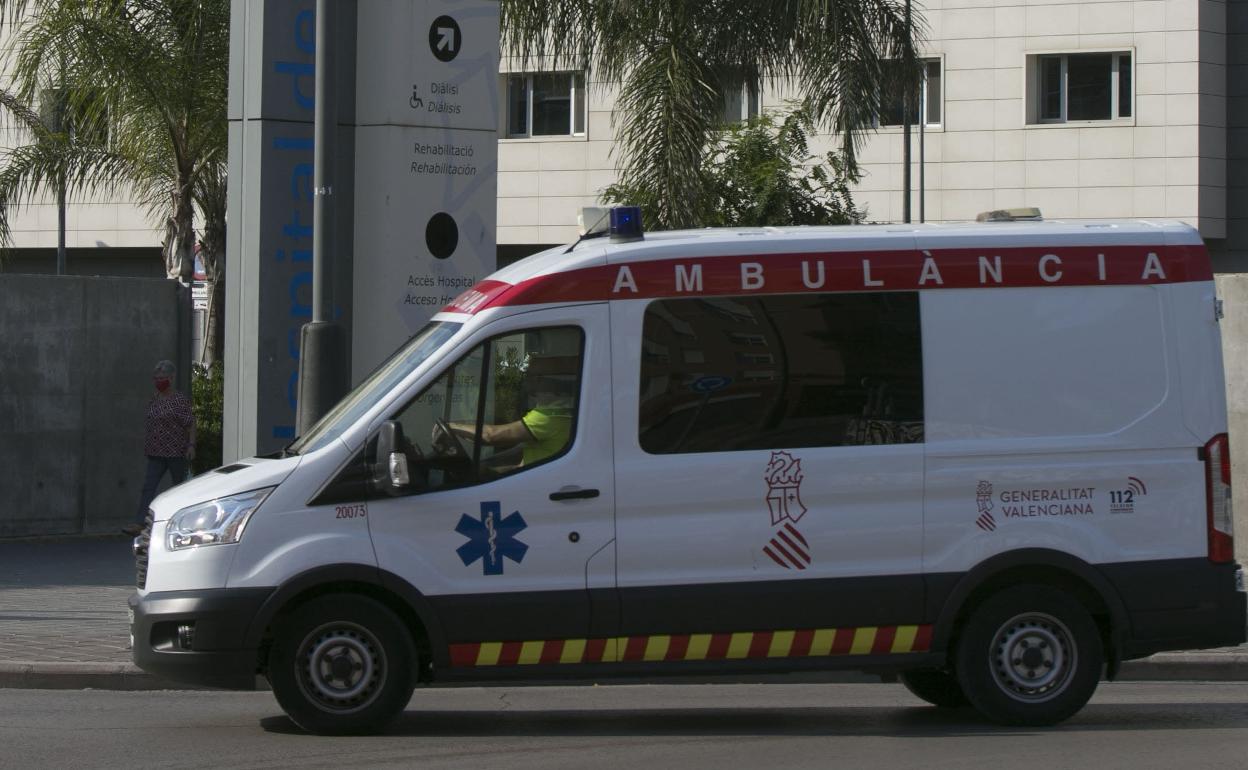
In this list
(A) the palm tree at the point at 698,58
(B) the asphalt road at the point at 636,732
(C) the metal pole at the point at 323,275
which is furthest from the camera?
(A) the palm tree at the point at 698,58

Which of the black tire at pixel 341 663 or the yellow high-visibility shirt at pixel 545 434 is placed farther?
the yellow high-visibility shirt at pixel 545 434

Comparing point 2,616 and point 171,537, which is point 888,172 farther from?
point 171,537

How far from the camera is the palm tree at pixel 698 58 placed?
1714cm

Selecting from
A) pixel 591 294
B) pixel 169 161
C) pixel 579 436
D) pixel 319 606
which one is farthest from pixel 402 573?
pixel 169 161

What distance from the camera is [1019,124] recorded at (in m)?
38.1

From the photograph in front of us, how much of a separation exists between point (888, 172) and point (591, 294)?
31986 millimetres

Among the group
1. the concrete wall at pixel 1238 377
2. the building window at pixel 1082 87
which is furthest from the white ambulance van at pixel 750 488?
the building window at pixel 1082 87

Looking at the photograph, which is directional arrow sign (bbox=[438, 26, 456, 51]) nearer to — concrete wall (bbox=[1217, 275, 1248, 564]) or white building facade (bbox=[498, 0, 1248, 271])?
concrete wall (bbox=[1217, 275, 1248, 564])

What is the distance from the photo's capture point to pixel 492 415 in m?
7.96

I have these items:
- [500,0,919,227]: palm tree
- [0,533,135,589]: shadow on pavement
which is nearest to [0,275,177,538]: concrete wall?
[0,533,135,589]: shadow on pavement

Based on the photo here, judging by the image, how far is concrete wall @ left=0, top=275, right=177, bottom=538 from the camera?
54.3ft

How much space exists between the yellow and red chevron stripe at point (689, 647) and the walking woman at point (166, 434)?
897cm

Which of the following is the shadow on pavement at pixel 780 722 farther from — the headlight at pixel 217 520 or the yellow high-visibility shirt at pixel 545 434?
the yellow high-visibility shirt at pixel 545 434

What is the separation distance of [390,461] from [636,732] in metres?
1.80
